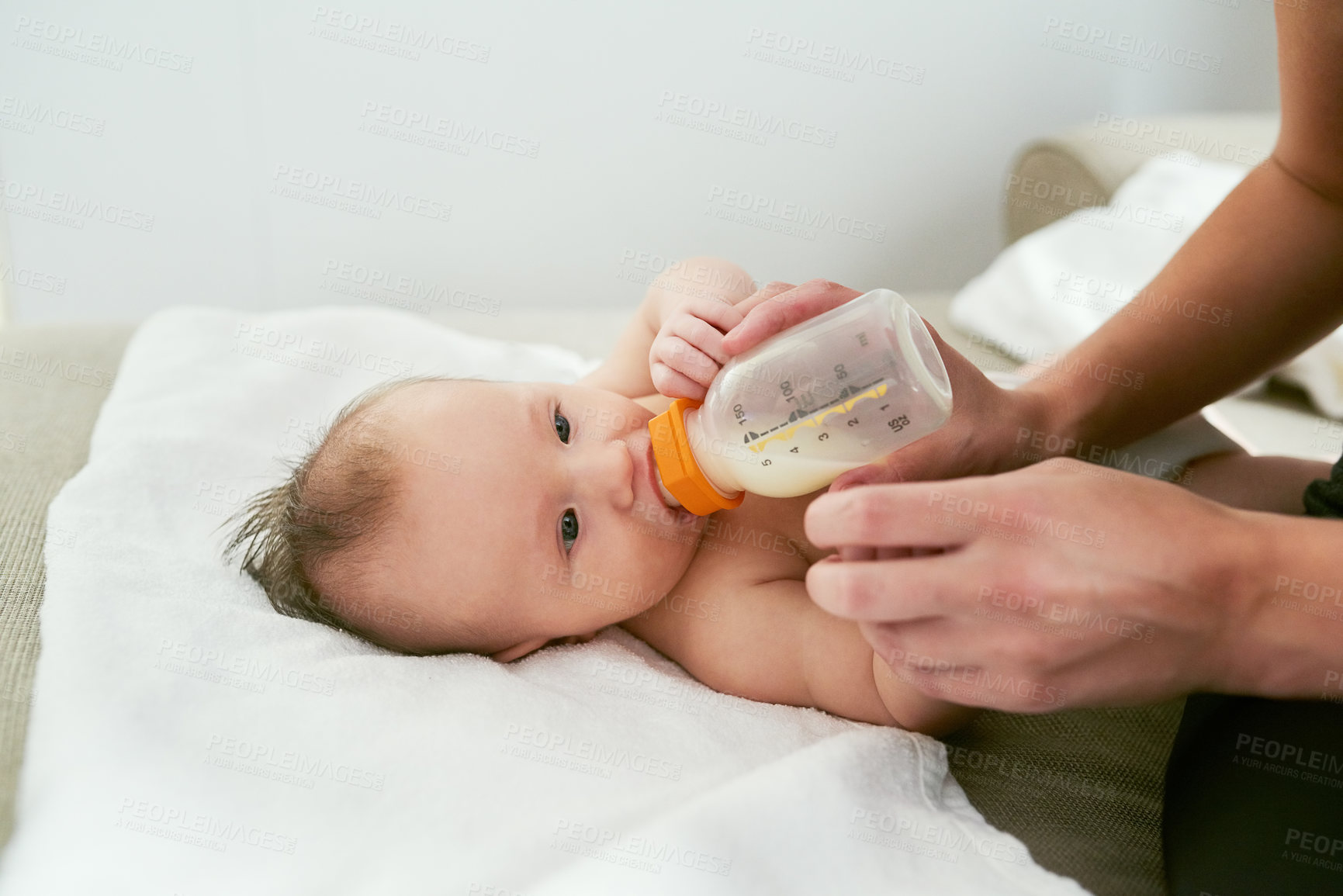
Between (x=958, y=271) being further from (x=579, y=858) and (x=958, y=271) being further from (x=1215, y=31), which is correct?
(x=579, y=858)

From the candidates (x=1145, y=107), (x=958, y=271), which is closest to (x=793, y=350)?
(x=958, y=271)

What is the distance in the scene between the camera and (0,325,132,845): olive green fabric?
0.87m

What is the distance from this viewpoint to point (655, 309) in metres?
1.38

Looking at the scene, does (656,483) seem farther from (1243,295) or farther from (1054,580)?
(1243,295)

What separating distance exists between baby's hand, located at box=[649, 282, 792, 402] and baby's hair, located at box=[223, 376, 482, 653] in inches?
13.0

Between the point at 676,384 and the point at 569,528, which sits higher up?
the point at 676,384

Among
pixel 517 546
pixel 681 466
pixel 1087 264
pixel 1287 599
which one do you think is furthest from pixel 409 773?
pixel 1087 264

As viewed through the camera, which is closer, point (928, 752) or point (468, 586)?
point (928, 752)

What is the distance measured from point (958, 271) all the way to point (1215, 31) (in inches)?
43.4

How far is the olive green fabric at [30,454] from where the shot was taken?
873 millimetres

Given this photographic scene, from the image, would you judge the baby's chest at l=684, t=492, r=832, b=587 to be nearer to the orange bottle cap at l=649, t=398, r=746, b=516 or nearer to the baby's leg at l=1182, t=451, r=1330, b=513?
the orange bottle cap at l=649, t=398, r=746, b=516

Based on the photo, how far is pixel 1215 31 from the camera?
2.97 m

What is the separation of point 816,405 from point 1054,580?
0.95 ft

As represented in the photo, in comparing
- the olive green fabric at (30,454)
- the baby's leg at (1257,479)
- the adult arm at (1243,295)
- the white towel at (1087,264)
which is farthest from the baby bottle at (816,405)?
the white towel at (1087,264)
